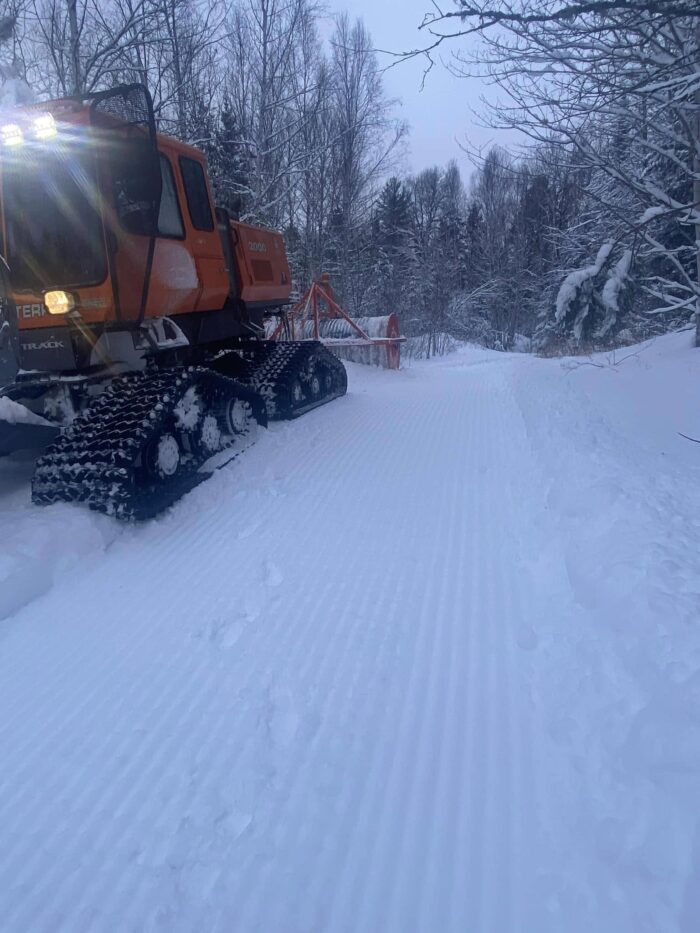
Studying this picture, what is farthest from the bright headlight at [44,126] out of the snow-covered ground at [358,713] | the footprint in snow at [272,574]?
the footprint in snow at [272,574]

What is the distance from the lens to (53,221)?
498 cm

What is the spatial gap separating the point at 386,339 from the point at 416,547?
11.0 meters

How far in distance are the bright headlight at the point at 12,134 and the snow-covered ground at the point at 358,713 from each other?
2856mm

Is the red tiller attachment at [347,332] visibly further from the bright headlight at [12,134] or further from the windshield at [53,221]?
the bright headlight at [12,134]

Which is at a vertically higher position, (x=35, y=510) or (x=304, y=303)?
(x=304, y=303)

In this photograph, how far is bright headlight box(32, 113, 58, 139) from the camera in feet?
14.9

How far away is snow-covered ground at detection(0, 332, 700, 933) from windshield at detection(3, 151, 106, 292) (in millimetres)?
1932

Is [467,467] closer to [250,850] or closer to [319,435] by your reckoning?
[319,435]

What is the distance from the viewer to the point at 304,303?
14.6 meters

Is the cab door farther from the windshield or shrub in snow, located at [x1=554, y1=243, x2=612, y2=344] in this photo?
shrub in snow, located at [x1=554, y1=243, x2=612, y2=344]

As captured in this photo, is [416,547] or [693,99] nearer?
[416,547]

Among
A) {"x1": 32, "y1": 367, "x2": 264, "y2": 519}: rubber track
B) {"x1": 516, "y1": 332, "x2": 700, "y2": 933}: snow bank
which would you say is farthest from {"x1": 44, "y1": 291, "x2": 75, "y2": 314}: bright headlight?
{"x1": 516, "y1": 332, "x2": 700, "y2": 933}: snow bank

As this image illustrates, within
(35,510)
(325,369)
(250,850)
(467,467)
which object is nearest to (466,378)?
(325,369)

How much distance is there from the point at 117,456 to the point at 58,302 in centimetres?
142
